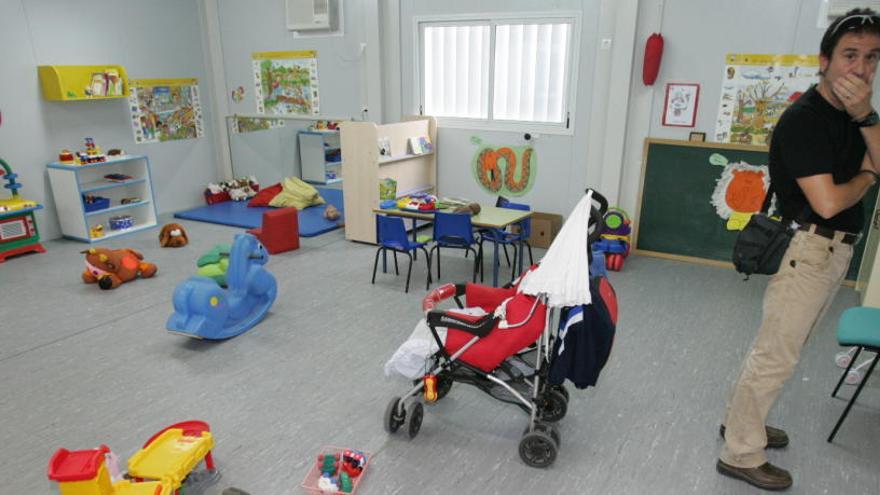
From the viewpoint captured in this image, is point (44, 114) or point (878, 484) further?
point (44, 114)

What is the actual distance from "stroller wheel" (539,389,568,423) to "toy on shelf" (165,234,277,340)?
224cm

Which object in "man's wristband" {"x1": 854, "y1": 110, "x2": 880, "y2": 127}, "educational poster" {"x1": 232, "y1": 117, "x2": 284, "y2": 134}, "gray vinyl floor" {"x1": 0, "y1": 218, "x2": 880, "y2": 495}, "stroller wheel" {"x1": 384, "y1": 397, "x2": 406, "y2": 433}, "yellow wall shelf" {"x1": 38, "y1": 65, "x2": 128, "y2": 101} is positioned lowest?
"gray vinyl floor" {"x1": 0, "y1": 218, "x2": 880, "y2": 495}

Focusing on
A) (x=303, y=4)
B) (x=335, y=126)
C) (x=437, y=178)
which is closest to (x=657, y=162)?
A: (x=437, y=178)

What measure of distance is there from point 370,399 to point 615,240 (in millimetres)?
3191

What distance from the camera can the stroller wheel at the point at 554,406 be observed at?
2.83m

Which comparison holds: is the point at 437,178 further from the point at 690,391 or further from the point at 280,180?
the point at 690,391

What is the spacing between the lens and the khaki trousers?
2152 millimetres

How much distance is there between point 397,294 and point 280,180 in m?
3.94

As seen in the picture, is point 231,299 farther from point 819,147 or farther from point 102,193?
point 102,193

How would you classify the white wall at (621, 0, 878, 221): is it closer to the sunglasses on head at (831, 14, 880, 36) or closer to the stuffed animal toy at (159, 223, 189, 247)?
the sunglasses on head at (831, 14, 880, 36)

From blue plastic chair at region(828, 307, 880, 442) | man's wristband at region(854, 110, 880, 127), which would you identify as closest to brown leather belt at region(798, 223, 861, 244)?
man's wristband at region(854, 110, 880, 127)

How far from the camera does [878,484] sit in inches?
96.8

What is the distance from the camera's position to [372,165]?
18.7 feet

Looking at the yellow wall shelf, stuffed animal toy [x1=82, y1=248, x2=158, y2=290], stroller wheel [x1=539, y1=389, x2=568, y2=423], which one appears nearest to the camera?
stroller wheel [x1=539, y1=389, x2=568, y2=423]
